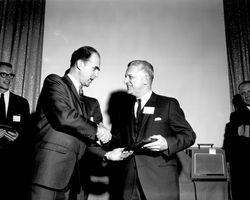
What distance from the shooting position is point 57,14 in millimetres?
4277

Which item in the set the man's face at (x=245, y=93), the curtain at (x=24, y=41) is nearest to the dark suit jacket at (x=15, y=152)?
the curtain at (x=24, y=41)

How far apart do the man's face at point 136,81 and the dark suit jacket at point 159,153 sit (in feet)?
0.51

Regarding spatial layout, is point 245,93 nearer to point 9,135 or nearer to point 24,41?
point 9,135

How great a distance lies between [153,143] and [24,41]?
9.73 ft

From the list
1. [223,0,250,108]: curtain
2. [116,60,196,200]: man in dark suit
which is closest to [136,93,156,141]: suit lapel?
[116,60,196,200]: man in dark suit

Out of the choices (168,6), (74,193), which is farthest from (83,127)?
(168,6)

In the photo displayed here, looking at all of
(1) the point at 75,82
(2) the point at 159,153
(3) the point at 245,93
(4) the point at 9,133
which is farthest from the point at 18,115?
(3) the point at 245,93

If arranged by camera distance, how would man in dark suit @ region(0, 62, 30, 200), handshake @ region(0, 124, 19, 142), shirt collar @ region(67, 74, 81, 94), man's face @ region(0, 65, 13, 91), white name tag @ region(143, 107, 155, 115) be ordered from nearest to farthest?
shirt collar @ region(67, 74, 81, 94) < white name tag @ region(143, 107, 155, 115) < handshake @ region(0, 124, 19, 142) < man in dark suit @ region(0, 62, 30, 200) < man's face @ region(0, 65, 13, 91)

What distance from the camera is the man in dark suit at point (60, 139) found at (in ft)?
5.74

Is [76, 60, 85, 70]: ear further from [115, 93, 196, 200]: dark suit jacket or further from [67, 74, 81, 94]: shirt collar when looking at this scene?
[115, 93, 196, 200]: dark suit jacket

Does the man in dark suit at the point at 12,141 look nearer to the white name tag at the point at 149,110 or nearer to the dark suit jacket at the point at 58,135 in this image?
the dark suit jacket at the point at 58,135

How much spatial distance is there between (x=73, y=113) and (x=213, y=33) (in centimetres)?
349

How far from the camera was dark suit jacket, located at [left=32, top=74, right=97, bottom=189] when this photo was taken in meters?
1.75

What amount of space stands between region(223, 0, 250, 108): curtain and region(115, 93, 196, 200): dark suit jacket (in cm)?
245
